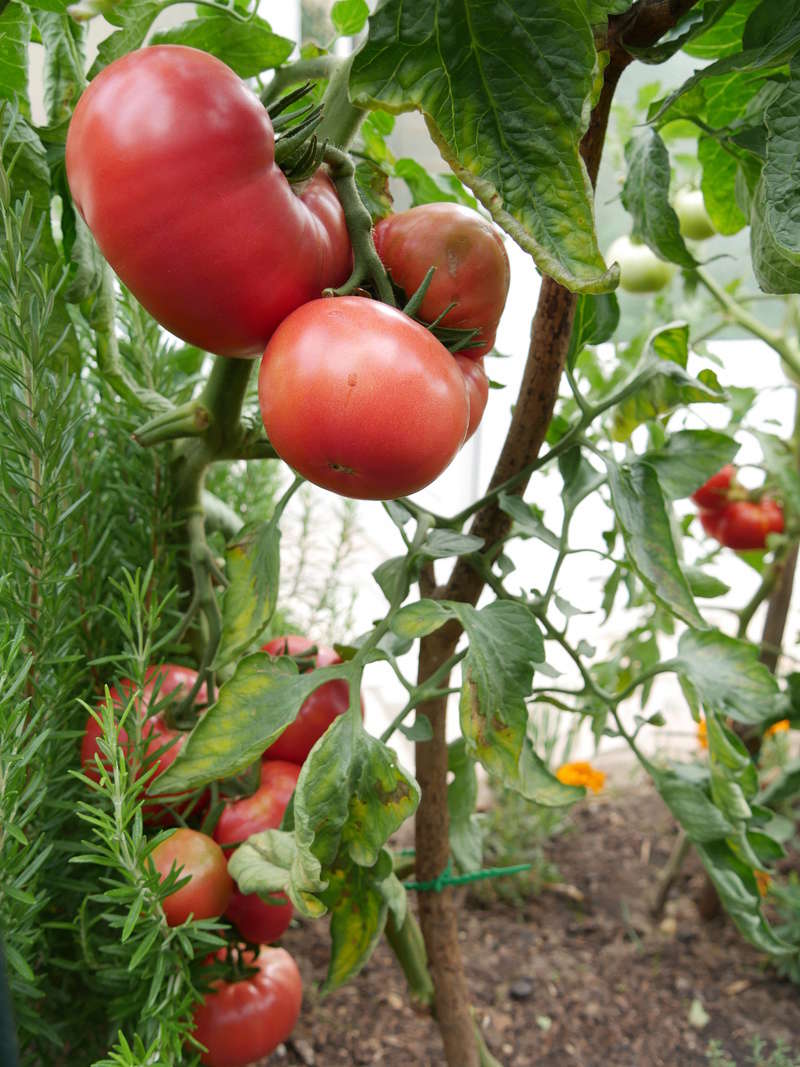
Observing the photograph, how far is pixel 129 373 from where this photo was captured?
53 centimetres

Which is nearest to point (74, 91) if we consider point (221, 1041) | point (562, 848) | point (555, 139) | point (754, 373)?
point (555, 139)

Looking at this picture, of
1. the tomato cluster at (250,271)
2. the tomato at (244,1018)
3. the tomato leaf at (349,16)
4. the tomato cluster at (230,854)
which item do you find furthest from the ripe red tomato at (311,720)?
the tomato leaf at (349,16)

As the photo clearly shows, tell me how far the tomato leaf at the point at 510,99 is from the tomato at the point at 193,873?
0.28 metres

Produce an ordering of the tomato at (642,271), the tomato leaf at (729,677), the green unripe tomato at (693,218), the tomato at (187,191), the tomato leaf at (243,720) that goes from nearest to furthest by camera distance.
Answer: the tomato at (187,191) → the tomato leaf at (243,720) → the tomato leaf at (729,677) → the green unripe tomato at (693,218) → the tomato at (642,271)

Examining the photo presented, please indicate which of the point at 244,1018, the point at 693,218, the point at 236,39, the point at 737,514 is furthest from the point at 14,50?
the point at 737,514

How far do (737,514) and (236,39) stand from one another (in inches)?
28.7

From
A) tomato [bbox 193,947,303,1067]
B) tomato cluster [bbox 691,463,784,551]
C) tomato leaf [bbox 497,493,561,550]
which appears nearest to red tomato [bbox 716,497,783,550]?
tomato cluster [bbox 691,463,784,551]

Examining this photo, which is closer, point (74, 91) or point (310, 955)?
point (74, 91)

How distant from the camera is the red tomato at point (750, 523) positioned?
3.14 ft

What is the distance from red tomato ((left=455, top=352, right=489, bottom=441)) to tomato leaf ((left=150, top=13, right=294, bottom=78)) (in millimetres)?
189

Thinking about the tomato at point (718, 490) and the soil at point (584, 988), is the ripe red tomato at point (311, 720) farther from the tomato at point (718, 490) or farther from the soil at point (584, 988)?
the tomato at point (718, 490)

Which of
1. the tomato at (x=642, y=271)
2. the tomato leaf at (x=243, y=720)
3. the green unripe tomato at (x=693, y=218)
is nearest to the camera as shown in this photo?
the tomato leaf at (x=243, y=720)

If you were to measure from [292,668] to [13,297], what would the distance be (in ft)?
0.63

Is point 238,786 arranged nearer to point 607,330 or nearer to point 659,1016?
point 607,330
